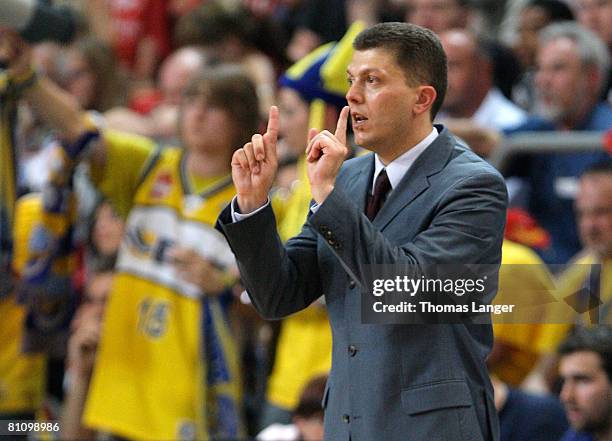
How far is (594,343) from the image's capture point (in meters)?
4.80

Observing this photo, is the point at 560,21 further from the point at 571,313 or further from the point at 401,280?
the point at 401,280

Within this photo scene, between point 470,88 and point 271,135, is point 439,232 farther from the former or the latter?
point 470,88

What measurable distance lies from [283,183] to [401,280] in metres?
3.07

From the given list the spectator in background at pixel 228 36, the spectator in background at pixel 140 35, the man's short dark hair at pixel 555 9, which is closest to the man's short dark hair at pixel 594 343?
the man's short dark hair at pixel 555 9

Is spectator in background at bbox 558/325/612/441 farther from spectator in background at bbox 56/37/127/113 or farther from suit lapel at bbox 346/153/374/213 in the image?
spectator in background at bbox 56/37/127/113

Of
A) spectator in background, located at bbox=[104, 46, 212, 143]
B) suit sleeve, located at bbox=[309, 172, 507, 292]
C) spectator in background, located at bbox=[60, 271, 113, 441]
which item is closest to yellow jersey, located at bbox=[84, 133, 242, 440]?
spectator in background, located at bbox=[60, 271, 113, 441]

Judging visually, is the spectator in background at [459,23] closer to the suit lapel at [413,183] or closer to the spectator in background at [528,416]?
the spectator in background at [528,416]

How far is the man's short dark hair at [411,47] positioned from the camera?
10.4 feet

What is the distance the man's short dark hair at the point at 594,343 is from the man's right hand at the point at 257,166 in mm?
2069

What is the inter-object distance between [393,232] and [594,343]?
1.88 m

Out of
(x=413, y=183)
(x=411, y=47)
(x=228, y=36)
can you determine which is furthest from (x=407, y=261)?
(x=228, y=36)

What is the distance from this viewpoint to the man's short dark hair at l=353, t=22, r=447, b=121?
3.17 m

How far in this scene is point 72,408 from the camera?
5.86 metres

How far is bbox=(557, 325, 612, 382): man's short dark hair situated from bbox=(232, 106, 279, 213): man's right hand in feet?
6.79
